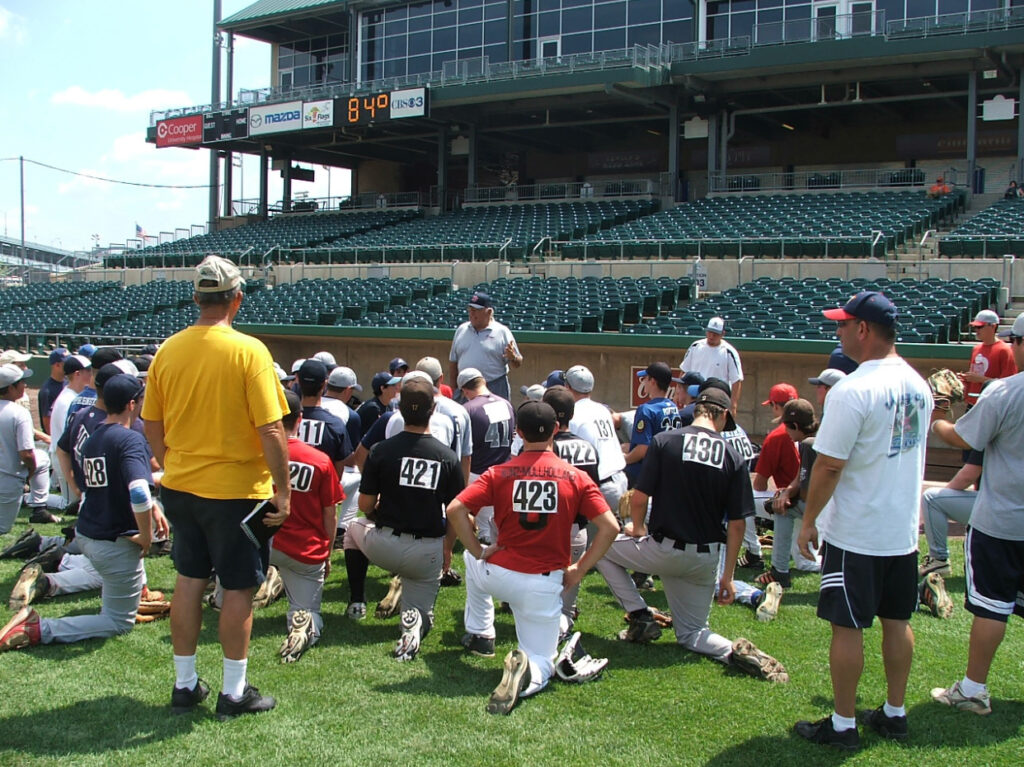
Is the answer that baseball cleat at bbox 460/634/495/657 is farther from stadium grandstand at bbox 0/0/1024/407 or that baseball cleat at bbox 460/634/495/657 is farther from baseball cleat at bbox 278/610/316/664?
stadium grandstand at bbox 0/0/1024/407

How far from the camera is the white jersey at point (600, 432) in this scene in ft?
20.7

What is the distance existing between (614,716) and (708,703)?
51 cm

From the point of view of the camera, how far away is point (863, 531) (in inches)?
156

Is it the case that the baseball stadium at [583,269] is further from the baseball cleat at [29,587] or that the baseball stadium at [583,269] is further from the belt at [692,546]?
the belt at [692,546]

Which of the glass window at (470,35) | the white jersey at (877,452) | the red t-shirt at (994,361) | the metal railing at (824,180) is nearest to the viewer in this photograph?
the white jersey at (877,452)

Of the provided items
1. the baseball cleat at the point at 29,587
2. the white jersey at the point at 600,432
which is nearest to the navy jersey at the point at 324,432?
the white jersey at the point at 600,432

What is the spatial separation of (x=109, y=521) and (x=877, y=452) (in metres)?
4.12

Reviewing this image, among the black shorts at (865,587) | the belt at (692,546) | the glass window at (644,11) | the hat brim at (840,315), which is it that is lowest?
the belt at (692,546)

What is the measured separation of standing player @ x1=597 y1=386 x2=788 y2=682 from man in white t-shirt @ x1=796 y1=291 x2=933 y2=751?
96cm

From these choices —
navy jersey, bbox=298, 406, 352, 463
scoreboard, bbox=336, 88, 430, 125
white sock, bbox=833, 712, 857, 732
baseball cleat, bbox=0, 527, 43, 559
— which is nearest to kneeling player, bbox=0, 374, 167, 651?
navy jersey, bbox=298, 406, 352, 463

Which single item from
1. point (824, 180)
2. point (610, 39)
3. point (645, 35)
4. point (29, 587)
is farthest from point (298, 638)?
point (610, 39)

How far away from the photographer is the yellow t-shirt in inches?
166

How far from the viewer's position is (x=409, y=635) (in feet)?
17.3

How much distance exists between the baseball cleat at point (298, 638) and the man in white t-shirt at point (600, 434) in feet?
6.94
